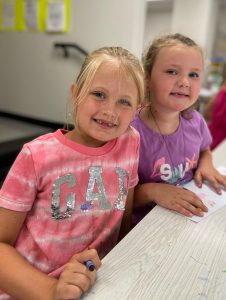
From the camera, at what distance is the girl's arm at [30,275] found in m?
Answer: 0.49

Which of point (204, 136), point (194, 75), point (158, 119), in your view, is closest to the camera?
point (194, 75)

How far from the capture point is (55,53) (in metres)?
2.60

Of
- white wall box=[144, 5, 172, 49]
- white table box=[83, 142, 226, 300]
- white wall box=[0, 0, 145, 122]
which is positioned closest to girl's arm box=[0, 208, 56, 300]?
white table box=[83, 142, 226, 300]

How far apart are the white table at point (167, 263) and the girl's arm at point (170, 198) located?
0.04 m

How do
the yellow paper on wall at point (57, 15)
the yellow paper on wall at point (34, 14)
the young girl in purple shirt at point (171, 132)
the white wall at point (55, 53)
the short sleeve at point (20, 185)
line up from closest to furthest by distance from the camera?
the short sleeve at point (20, 185), the young girl in purple shirt at point (171, 132), the white wall at point (55, 53), the yellow paper on wall at point (57, 15), the yellow paper on wall at point (34, 14)

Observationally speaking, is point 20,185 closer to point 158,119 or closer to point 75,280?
point 75,280

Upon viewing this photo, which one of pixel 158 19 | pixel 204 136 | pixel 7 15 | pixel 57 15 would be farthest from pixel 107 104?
pixel 158 19

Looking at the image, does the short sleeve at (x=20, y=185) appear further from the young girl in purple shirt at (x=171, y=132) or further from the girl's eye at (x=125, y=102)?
the young girl in purple shirt at (x=171, y=132)

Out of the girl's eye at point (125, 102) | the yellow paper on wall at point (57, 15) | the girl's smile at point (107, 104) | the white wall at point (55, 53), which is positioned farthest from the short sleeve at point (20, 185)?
the yellow paper on wall at point (57, 15)

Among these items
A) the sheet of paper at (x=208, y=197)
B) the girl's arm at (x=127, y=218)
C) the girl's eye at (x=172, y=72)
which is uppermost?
the girl's eye at (x=172, y=72)

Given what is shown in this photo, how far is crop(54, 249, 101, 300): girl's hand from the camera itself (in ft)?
1.58

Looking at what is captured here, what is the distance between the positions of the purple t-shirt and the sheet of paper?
0.07 meters

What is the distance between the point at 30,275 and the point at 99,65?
474 millimetres

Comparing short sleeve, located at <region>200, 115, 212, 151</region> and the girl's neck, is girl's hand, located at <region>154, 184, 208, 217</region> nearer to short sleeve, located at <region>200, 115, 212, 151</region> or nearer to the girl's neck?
the girl's neck
